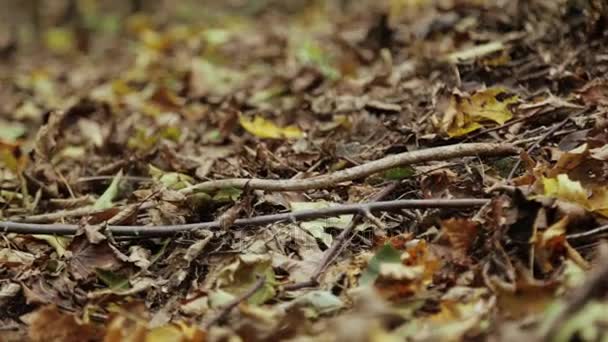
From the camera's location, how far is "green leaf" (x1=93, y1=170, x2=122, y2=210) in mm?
2510

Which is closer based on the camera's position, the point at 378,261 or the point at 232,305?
the point at 232,305

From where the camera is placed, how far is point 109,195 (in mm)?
2588

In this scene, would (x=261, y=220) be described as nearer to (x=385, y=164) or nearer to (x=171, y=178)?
(x=385, y=164)

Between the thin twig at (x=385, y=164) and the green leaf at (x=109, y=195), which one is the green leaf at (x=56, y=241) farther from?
the thin twig at (x=385, y=164)

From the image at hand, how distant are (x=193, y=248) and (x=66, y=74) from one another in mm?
3706

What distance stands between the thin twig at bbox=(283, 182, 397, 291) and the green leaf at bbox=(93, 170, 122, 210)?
0.90 metres

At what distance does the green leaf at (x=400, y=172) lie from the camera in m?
2.21

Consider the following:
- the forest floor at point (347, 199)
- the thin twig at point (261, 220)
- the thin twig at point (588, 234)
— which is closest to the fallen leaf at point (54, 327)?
the forest floor at point (347, 199)

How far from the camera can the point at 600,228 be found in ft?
5.78

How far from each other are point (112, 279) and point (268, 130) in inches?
45.0

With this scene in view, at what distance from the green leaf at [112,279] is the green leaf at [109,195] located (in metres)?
0.47

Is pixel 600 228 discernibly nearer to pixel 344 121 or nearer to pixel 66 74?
pixel 344 121

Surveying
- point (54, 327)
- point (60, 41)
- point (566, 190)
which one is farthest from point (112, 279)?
point (60, 41)

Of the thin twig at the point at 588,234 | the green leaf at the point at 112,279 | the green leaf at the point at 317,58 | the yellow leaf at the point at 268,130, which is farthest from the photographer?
the green leaf at the point at 317,58
